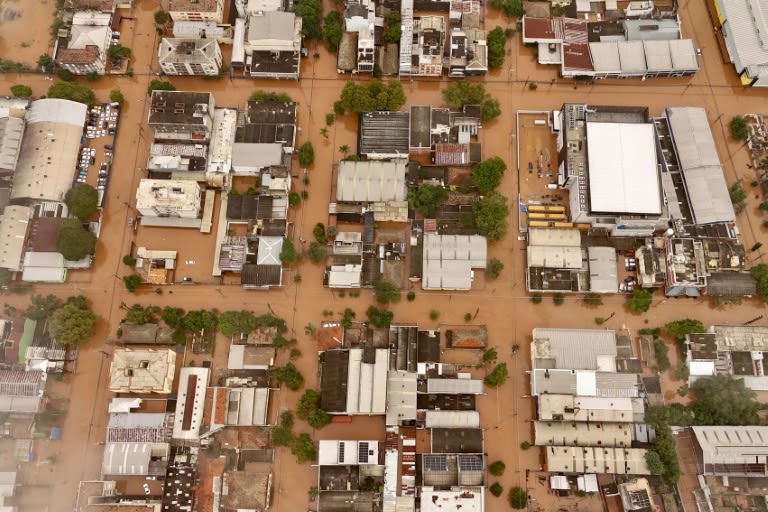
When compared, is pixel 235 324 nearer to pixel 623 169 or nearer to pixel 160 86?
pixel 160 86

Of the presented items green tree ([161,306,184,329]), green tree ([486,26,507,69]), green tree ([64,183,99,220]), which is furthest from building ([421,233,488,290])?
green tree ([64,183,99,220])

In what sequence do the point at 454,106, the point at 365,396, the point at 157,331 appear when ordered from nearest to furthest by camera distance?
the point at 365,396, the point at 157,331, the point at 454,106

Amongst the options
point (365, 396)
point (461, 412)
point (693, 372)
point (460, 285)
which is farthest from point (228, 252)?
point (693, 372)

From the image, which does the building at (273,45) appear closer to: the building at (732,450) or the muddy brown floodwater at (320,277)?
the muddy brown floodwater at (320,277)

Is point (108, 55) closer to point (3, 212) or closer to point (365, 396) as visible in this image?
point (3, 212)

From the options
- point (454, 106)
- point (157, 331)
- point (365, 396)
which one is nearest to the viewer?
point (365, 396)

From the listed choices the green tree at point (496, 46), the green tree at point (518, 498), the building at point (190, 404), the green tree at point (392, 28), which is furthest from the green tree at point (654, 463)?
the green tree at point (392, 28)
